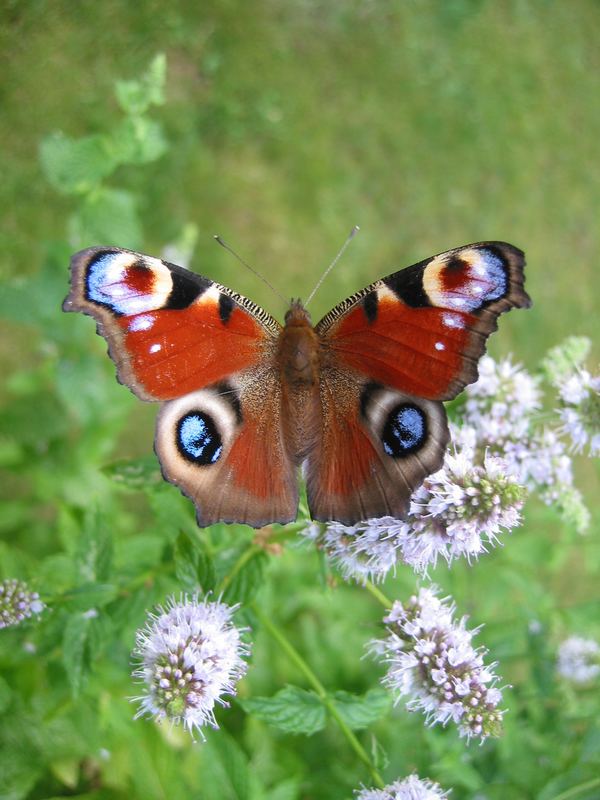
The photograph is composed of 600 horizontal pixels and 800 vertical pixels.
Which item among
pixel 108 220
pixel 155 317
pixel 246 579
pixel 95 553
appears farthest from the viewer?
pixel 108 220

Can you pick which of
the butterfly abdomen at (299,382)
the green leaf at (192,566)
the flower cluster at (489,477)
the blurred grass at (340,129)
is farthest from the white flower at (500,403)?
the blurred grass at (340,129)

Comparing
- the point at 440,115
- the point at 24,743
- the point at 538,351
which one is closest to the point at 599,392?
the point at 24,743

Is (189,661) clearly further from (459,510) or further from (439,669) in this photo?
(459,510)

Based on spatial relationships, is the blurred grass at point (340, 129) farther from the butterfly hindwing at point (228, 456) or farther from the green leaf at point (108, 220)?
the butterfly hindwing at point (228, 456)

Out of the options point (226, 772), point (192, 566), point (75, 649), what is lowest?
point (226, 772)

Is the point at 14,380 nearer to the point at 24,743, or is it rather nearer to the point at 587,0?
the point at 24,743

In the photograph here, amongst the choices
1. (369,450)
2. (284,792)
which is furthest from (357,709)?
(369,450)
